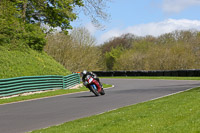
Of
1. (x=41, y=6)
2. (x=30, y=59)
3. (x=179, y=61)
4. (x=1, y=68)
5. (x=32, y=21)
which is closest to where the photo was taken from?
(x=1, y=68)

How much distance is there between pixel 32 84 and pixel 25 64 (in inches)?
243

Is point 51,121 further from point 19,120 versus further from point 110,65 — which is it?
point 110,65

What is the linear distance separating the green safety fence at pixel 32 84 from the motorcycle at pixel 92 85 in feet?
17.8

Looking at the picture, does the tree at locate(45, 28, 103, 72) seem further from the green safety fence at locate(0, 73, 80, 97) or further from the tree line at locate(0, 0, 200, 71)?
the green safety fence at locate(0, 73, 80, 97)

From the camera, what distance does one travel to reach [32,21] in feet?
124

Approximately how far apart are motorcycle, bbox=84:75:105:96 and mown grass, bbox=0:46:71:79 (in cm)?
924

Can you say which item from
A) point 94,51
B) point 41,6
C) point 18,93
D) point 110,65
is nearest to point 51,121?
point 18,93

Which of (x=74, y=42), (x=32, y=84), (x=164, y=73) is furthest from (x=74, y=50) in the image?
(x=32, y=84)

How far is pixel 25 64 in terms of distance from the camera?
28984 millimetres

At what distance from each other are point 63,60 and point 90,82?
A: 4388 cm

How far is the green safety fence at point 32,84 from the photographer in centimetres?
2070

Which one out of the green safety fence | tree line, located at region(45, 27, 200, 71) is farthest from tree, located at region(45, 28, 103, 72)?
the green safety fence

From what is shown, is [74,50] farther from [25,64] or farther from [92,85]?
[92,85]

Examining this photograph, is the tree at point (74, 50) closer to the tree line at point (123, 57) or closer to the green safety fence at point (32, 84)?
the tree line at point (123, 57)
